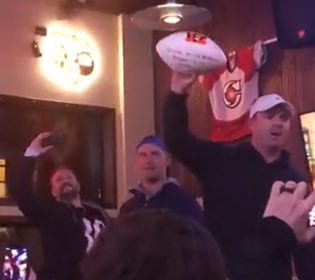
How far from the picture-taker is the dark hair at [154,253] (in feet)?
3.65

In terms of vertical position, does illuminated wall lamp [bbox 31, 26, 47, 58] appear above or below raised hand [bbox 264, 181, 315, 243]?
above

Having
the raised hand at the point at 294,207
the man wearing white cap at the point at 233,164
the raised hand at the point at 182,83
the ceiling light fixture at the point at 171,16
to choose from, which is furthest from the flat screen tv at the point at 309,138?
the raised hand at the point at 294,207

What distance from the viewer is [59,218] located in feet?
12.9

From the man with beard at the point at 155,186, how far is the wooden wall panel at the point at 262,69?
1202 millimetres

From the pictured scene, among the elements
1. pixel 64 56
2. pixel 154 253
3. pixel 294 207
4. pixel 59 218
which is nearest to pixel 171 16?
pixel 59 218

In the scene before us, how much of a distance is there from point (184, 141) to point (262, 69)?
1.84m

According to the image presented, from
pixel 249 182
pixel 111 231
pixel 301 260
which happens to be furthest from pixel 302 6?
pixel 111 231

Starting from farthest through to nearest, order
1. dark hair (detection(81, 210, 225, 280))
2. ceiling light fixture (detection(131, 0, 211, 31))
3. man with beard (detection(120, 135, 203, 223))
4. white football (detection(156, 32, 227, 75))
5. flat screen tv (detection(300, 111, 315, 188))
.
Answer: flat screen tv (detection(300, 111, 315, 188)) → ceiling light fixture (detection(131, 0, 211, 31)) → man with beard (detection(120, 135, 203, 223)) → white football (detection(156, 32, 227, 75)) → dark hair (detection(81, 210, 225, 280))

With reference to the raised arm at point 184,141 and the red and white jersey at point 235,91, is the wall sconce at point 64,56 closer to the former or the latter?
the red and white jersey at point 235,91

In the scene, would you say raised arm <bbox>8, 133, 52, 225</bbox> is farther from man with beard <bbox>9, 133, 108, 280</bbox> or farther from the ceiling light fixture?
the ceiling light fixture

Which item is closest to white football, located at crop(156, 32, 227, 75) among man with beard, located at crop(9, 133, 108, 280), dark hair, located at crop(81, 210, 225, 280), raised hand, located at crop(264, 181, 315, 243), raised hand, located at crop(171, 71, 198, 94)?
raised hand, located at crop(171, 71, 198, 94)

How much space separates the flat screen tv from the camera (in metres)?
4.34

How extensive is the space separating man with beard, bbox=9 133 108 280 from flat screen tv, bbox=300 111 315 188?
1.24 m

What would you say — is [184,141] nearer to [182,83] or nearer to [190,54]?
[182,83]
